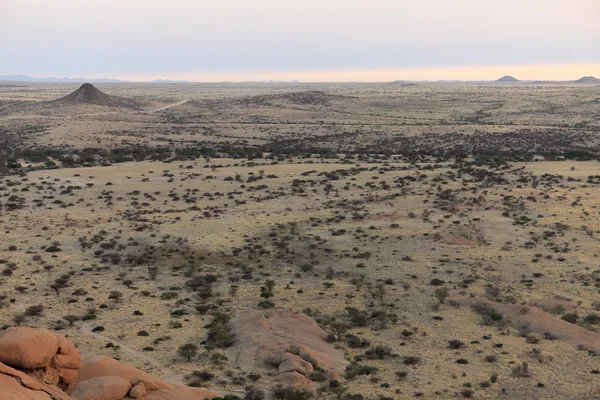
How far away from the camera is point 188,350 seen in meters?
20.8

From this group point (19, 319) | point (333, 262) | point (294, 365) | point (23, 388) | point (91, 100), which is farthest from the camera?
point (91, 100)

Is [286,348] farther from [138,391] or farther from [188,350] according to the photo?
[138,391]

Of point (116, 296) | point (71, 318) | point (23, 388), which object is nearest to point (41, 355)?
point (23, 388)

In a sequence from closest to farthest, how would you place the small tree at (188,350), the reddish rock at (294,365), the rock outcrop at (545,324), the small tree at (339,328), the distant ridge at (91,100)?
the reddish rock at (294,365)
the small tree at (188,350)
the rock outcrop at (545,324)
the small tree at (339,328)
the distant ridge at (91,100)

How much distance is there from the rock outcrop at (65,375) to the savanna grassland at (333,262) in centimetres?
251

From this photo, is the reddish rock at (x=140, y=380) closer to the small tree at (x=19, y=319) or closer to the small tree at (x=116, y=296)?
the small tree at (x=19, y=319)

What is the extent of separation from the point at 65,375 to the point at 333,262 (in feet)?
59.9

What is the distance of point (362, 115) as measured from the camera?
144 metres

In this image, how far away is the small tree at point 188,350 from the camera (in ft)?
67.0

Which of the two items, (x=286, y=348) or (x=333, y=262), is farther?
(x=333, y=262)

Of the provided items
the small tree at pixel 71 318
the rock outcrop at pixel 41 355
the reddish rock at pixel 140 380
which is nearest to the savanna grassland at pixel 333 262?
the small tree at pixel 71 318

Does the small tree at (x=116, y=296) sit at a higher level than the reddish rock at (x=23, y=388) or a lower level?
lower

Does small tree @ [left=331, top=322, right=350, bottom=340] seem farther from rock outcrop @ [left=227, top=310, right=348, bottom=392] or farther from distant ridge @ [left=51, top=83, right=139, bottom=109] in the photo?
distant ridge @ [left=51, top=83, right=139, bottom=109]

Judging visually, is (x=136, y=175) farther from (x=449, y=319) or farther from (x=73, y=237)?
(x=449, y=319)
